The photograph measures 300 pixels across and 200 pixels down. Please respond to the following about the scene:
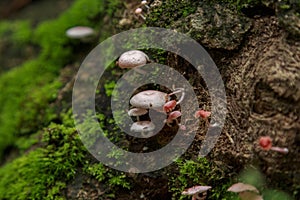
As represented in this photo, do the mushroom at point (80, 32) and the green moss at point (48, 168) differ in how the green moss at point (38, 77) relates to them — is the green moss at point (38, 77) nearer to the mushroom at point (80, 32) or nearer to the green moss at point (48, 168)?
the mushroom at point (80, 32)

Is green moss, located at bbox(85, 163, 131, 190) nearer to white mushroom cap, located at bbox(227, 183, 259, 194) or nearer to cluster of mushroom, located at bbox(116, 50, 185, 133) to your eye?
cluster of mushroom, located at bbox(116, 50, 185, 133)

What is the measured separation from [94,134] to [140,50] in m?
0.74

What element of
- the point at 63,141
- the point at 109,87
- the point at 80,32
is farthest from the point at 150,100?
the point at 80,32

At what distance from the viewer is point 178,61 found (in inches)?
107

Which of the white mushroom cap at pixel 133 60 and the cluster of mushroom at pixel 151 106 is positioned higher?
the white mushroom cap at pixel 133 60

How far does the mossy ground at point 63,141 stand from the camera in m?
2.53

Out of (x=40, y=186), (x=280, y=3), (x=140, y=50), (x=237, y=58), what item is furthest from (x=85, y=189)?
(x=280, y=3)

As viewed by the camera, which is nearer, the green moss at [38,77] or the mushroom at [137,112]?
the mushroom at [137,112]

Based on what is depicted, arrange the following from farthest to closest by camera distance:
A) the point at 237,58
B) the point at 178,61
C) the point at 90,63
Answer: the point at 90,63 < the point at 178,61 < the point at 237,58

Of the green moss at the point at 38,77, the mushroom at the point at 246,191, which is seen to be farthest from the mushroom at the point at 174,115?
the green moss at the point at 38,77

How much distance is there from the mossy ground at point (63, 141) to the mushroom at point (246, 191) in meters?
0.08

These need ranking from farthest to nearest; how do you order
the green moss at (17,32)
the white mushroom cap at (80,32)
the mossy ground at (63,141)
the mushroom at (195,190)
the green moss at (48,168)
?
1. the green moss at (17,32)
2. the white mushroom cap at (80,32)
3. the green moss at (48,168)
4. the mossy ground at (63,141)
5. the mushroom at (195,190)

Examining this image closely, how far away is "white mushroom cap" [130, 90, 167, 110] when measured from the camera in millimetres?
2473

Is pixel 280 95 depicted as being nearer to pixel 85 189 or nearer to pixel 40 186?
pixel 85 189
